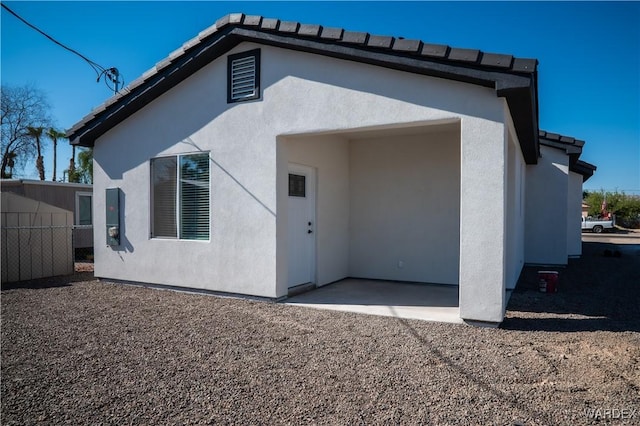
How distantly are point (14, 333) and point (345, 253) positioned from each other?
6.11 meters

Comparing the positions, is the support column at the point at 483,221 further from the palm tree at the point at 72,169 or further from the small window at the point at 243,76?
the palm tree at the point at 72,169

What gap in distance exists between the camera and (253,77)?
7.12 metres

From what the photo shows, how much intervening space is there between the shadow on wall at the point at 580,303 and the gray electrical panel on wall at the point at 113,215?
7.44 m

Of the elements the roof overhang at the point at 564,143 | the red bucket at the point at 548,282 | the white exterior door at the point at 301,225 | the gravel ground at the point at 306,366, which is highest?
the roof overhang at the point at 564,143

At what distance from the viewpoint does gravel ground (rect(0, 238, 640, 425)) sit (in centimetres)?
315

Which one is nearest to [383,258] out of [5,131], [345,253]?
[345,253]

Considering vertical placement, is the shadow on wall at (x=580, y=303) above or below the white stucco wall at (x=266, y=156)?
below

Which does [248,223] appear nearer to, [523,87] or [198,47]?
[198,47]

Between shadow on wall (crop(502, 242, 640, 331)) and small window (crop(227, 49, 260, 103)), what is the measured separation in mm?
5386

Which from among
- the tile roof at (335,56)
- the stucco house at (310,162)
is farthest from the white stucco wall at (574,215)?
the tile roof at (335,56)

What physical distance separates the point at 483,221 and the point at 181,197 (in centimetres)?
544

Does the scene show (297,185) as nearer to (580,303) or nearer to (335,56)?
(335,56)

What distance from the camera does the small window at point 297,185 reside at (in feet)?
25.5

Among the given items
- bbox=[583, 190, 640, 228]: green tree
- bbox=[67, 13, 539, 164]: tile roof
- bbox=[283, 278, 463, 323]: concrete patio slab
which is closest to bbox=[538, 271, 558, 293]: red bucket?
bbox=[283, 278, 463, 323]: concrete patio slab
